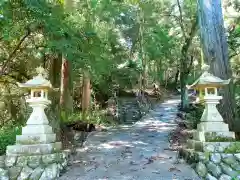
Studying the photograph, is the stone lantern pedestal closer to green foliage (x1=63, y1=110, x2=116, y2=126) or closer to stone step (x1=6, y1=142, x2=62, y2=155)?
stone step (x1=6, y1=142, x2=62, y2=155)

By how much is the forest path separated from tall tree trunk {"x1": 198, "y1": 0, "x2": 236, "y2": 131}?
1890 millimetres

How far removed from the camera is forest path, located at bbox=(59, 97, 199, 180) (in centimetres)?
618

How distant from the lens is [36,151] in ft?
20.4

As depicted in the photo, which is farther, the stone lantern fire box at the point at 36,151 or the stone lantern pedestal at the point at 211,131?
the stone lantern pedestal at the point at 211,131

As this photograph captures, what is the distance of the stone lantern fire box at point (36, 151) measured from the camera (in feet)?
19.7

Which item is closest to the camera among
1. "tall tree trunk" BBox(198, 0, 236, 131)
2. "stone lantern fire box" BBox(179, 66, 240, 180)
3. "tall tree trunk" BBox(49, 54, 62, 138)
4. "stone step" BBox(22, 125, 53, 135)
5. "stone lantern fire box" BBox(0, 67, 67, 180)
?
"stone lantern fire box" BBox(179, 66, 240, 180)

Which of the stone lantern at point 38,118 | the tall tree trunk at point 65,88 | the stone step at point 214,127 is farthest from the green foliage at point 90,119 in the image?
the stone step at point 214,127

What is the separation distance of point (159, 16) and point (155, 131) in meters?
6.81

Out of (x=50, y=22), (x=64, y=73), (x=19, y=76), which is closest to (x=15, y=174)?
(x=50, y=22)

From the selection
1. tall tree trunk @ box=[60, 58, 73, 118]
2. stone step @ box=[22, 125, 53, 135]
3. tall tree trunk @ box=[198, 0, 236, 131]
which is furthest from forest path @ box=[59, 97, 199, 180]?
tall tree trunk @ box=[198, 0, 236, 131]

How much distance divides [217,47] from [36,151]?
5074mm

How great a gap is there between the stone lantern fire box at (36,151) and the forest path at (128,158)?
15.8 inches

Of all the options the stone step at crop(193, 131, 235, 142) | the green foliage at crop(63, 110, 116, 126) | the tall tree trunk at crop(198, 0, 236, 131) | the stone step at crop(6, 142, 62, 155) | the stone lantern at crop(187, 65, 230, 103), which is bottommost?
the stone step at crop(6, 142, 62, 155)

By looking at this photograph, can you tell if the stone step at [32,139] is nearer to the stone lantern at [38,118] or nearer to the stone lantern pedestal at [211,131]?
the stone lantern at [38,118]
